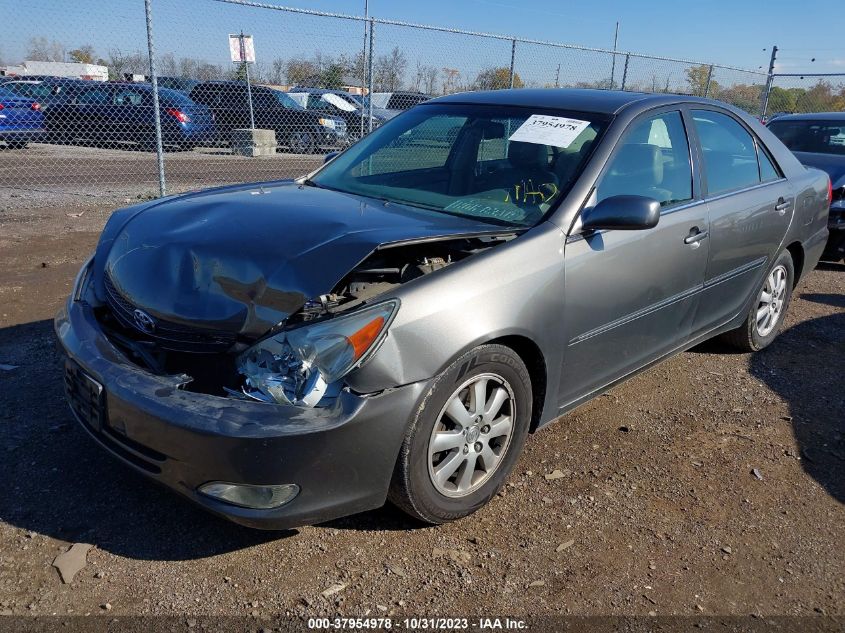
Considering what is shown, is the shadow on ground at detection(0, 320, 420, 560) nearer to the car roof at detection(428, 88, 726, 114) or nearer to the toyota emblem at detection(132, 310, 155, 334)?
the toyota emblem at detection(132, 310, 155, 334)

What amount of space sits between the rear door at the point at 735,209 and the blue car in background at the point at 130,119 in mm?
14443

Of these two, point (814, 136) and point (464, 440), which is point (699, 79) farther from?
point (464, 440)

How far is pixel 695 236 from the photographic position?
3.70 meters

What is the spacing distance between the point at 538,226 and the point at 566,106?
38.3 inches

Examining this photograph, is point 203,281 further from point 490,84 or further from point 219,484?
point 490,84

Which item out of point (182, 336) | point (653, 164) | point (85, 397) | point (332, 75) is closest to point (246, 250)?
point (182, 336)

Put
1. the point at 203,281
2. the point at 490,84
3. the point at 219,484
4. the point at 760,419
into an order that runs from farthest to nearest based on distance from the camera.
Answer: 1. the point at 490,84
2. the point at 760,419
3. the point at 203,281
4. the point at 219,484

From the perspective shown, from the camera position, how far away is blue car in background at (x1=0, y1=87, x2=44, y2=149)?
47.4 feet

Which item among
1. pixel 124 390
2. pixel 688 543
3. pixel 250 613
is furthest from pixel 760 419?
pixel 124 390

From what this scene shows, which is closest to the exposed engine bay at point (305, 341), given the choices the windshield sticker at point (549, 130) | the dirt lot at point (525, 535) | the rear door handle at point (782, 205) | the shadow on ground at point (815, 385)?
the dirt lot at point (525, 535)

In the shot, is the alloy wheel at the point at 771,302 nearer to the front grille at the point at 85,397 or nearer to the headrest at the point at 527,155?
the headrest at the point at 527,155

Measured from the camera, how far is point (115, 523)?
2.76 meters

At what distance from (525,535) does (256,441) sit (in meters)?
1.24

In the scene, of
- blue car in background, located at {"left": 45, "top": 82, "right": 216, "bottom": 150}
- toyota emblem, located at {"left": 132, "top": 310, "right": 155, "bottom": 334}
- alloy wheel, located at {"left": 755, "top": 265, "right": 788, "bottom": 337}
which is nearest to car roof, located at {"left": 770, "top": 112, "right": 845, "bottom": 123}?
alloy wheel, located at {"left": 755, "top": 265, "right": 788, "bottom": 337}
